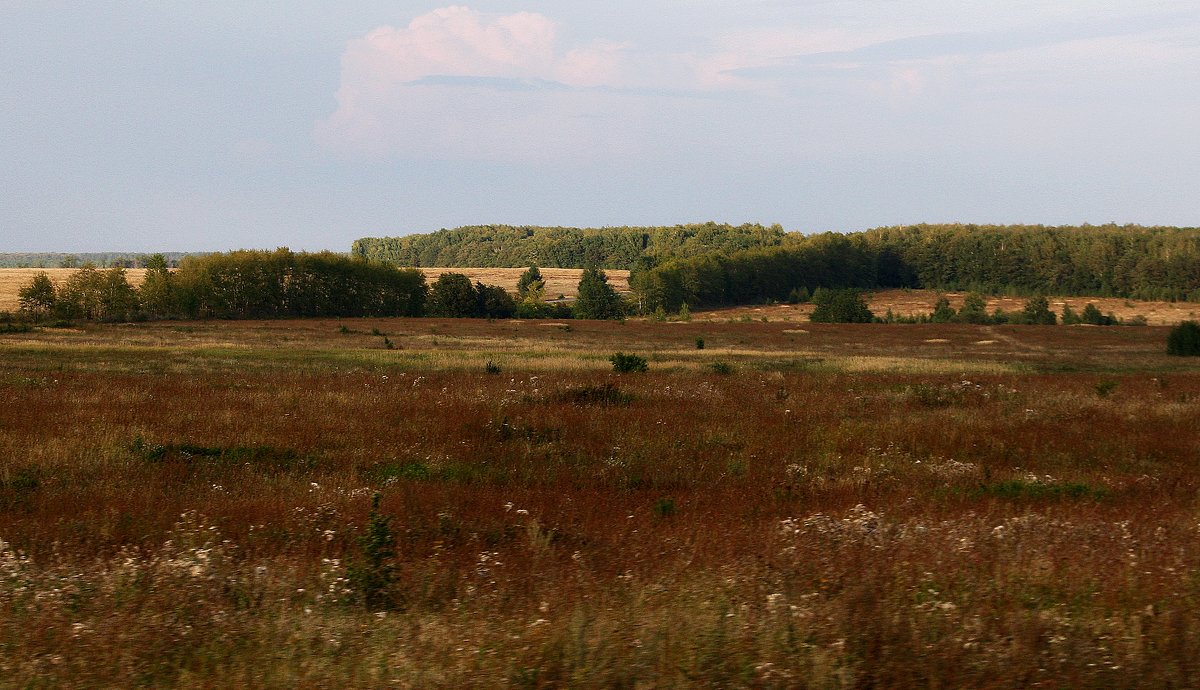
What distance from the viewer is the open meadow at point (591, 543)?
4609 mm

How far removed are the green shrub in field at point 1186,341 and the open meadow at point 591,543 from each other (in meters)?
34.8

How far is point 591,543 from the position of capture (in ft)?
24.4

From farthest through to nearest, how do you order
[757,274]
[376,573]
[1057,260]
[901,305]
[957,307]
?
[1057,260] < [757,274] < [901,305] < [957,307] < [376,573]

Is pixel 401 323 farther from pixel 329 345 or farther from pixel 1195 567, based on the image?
pixel 1195 567

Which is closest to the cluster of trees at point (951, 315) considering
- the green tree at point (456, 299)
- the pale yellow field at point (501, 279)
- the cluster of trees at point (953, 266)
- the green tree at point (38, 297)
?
the cluster of trees at point (953, 266)

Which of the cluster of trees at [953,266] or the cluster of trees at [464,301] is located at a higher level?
the cluster of trees at [953,266]

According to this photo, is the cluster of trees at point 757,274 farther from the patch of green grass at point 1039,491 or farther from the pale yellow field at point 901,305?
the patch of green grass at point 1039,491

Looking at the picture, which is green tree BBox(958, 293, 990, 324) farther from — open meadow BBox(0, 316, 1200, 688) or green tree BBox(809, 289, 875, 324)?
open meadow BBox(0, 316, 1200, 688)

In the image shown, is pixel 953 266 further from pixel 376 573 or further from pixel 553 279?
pixel 376 573

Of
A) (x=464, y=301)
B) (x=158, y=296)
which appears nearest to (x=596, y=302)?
(x=464, y=301)

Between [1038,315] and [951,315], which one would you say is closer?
[1038,315]

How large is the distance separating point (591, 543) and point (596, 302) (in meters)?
103

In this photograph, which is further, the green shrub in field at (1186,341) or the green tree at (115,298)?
the green tree at (115,298)

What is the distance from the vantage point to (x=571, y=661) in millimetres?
4531
